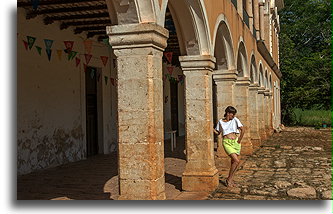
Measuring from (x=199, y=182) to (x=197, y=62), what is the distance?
190 cm

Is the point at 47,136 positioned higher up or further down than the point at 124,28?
further down

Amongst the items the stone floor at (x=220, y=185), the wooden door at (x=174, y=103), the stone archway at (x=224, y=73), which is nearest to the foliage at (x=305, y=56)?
the wooden door at (x=174, y=103)

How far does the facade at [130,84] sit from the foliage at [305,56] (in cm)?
1343

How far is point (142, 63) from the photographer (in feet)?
13.9

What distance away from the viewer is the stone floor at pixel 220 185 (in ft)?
20.1

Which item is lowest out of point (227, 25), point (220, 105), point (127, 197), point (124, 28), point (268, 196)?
point (268, 196)

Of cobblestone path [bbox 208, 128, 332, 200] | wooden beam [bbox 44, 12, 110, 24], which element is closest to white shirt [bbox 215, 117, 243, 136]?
cobblestone path [bbox 208, 128, 332, 200]

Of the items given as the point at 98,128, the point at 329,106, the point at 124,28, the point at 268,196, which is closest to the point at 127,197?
the point at 124,28

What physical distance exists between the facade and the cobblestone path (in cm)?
52

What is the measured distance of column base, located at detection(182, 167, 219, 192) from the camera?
20.9 ft

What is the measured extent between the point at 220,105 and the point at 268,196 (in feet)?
10.5

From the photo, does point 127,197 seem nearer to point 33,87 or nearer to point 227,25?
point 33,87

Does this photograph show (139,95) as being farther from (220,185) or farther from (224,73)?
(224,73)

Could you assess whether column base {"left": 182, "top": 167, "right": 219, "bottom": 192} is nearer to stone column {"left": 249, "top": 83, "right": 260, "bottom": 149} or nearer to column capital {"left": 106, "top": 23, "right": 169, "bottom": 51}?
column capital {"left": 106, "top": 23, "right": 169, "bottom": 51}
